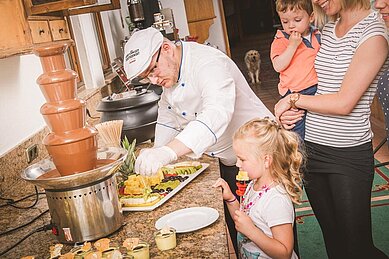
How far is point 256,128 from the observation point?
1.66 m

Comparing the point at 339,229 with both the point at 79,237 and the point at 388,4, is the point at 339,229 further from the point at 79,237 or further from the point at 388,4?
the point at 79,237

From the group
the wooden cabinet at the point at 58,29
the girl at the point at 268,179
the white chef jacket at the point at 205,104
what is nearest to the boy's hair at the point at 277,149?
the girl at the point at 268,179

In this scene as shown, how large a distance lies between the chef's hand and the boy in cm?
68

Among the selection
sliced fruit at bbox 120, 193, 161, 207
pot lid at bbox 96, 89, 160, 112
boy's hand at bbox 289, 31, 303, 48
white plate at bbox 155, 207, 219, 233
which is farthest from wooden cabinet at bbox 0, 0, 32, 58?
boy's hand at bbox 289, 31, 303, 48

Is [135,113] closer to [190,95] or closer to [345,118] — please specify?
[190,95]

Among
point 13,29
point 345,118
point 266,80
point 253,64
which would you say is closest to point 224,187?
point 345,118

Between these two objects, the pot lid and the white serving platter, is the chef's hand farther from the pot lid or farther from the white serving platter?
the pot lid

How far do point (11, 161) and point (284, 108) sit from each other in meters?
1.23

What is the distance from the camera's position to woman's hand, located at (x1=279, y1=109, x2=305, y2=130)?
6.50 feet

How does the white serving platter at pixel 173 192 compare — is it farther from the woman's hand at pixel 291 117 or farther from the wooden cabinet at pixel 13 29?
the wooden cabinet at pixel 13 29

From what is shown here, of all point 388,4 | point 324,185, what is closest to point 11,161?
point 324,185

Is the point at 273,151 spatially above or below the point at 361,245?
above

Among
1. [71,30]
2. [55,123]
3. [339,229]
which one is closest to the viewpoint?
[55,123]

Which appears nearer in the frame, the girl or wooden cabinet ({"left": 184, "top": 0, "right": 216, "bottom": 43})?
the girl
